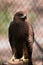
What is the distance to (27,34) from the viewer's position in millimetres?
2408

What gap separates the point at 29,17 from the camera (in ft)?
12.4

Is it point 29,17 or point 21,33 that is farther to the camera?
point 29,17

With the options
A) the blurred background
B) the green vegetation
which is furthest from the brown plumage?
the green vegetation

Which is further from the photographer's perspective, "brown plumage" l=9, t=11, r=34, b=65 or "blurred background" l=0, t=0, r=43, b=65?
"blurred background" l=0, t=0, r=43, b=65

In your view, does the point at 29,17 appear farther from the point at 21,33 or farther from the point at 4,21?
the point at 21,33

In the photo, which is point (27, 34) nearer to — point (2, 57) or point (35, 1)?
point (2, 57)

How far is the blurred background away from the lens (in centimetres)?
369

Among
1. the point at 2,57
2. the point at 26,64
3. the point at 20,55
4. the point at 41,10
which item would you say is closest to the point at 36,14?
the point at 41,10

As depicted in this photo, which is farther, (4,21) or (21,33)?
(4,21)

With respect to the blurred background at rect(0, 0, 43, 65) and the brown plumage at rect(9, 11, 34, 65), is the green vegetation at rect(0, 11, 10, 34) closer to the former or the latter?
the blurred background at rect(0, 0, 43, 65)

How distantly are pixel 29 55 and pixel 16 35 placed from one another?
0.66ft

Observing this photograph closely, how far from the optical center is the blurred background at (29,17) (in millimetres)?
3692

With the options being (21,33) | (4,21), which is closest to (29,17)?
(4,21)

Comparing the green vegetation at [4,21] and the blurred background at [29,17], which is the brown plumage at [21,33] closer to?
the blurred background at [29,17]
